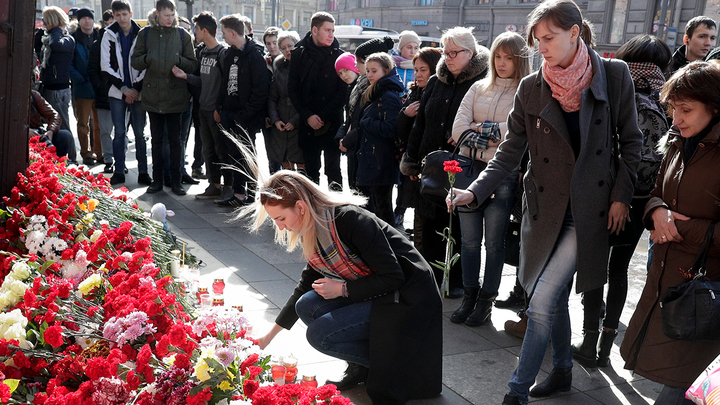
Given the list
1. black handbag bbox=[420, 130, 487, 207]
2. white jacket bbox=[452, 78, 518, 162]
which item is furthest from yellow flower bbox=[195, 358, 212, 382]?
white jacket bbox=[452, 78, 518, 162]

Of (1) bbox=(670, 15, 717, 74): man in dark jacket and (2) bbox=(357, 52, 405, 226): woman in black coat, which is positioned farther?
(2) bbox=(357, 52, 405, 226): woman in black coat

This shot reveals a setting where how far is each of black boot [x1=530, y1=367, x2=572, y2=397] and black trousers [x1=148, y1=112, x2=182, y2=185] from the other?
17.9 ft

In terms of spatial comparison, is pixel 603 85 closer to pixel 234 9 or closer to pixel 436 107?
pixel 436 107

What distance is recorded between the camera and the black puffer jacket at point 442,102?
467 cm

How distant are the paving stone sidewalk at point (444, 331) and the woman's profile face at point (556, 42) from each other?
160 cm

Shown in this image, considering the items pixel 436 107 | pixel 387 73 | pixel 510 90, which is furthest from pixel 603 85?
pixel 387 73

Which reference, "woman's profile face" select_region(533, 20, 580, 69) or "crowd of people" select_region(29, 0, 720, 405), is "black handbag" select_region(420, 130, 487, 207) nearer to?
"crowd of people" select_region(29, 0, 720, 405)

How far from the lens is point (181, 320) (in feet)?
8.35

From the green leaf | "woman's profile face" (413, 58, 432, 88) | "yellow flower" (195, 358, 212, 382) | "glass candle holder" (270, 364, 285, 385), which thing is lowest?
"glass candle holder" (270, 364, 285, 385)

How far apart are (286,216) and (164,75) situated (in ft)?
16.8

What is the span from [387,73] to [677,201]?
3.30 metres

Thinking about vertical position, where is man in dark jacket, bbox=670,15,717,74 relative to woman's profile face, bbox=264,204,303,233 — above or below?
above

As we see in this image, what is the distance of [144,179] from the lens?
8.06 meters

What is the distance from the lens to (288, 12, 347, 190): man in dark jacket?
6.97m
